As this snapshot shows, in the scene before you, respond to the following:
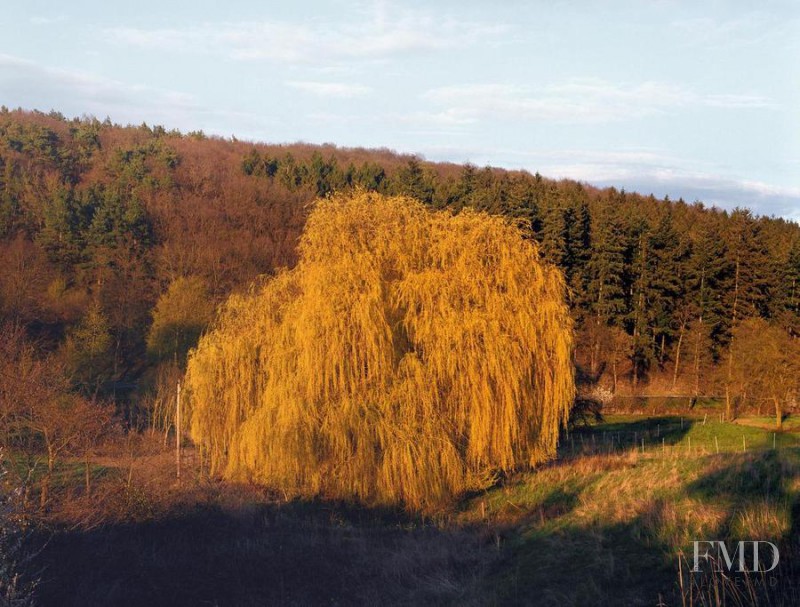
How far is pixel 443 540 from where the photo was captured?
15797mm

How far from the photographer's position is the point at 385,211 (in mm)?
22078

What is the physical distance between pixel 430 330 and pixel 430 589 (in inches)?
336

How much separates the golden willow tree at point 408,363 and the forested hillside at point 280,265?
20.6 meters

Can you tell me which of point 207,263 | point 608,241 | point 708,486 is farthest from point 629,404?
point 708,486

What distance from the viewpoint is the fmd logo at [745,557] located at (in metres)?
8.34

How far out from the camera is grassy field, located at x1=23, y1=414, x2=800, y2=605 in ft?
35.5

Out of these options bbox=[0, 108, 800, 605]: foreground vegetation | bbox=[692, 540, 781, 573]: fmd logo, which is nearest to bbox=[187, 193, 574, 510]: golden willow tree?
bbox=[0, 108, 800, 605]: foreground vegetation

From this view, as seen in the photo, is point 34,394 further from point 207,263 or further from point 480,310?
point 207,263

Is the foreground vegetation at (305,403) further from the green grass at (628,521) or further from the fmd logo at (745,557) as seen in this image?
the fmd logo at (745,557)

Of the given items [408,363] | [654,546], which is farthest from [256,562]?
[654,546]

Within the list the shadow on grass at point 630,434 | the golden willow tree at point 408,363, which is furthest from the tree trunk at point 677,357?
the golden willow tree at point 408,363

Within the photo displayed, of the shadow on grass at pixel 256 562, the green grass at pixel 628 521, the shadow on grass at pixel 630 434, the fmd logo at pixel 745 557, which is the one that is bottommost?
the shadow on grass at pixel 630 434

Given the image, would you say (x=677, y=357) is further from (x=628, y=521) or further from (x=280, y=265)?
(x=628, y=521)

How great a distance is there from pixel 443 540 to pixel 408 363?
541cm
